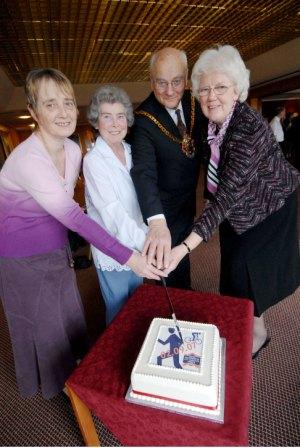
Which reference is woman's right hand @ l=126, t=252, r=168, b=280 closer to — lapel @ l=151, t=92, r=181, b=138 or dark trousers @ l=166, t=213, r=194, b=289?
dark trousers @ l=166, t=213, r=194, b=289

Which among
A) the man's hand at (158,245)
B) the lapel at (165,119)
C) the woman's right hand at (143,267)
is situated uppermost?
the lapel at (165,119)

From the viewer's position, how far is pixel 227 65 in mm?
1289

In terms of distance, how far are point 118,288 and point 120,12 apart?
145 inches

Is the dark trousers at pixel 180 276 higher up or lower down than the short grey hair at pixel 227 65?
lower down

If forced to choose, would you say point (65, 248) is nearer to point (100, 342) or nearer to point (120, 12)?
point (100, 342)

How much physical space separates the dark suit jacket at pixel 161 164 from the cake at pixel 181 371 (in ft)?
2.26

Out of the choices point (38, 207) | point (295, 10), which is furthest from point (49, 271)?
point (295, 10)

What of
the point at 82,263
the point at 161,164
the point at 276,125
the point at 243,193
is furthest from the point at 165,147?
the point at 276,125

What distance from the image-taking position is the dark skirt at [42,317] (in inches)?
59.1

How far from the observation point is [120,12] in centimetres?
382

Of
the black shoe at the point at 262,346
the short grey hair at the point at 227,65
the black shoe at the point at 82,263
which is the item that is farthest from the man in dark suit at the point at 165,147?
the black shoe at the point at 82,263

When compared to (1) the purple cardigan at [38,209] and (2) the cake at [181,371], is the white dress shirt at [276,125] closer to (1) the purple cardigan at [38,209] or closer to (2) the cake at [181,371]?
(1) the purple cardigan at [38,209]

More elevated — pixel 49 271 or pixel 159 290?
pixel 49 271

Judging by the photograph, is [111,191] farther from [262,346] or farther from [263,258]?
[262,346]
